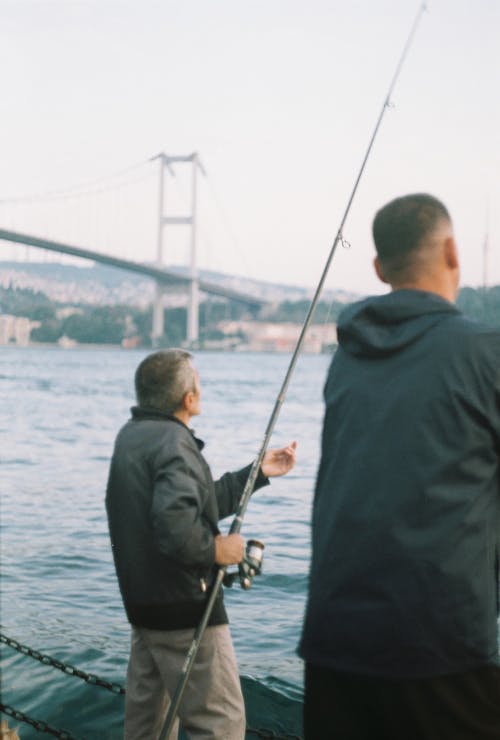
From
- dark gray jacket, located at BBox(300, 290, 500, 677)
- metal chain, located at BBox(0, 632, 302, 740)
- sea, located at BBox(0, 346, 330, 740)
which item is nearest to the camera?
dark gray jacket, located at BBox(300, 290, 500, 677)

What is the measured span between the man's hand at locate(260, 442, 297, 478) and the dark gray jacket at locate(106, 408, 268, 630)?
0.29 m

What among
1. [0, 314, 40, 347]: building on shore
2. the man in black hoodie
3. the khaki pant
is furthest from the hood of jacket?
[0, 314, 40, 347]: building on shore

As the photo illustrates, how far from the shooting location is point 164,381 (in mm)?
2262

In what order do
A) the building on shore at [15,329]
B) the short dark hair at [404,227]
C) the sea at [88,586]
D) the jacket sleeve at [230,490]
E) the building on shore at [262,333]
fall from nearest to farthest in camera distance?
the short dark hair at [404,227] < the jacket sleeve at [230,490] < the sea at [88,586] < the building on shore at [15,329] < the building on shore at [262,333]

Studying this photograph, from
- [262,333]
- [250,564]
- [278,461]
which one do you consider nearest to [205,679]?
[250,564]

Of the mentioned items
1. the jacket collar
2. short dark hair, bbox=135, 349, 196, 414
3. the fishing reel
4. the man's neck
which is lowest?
the fishing reel

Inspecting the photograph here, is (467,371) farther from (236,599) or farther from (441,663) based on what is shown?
(236,599)

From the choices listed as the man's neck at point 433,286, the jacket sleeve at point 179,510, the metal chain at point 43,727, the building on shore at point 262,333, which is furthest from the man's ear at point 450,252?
the building on shore at point 262,333

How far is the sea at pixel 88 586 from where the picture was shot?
475cm

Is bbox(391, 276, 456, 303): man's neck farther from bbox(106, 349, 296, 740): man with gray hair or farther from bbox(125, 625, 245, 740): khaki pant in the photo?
bbox(125, 625, 245, 740): khaki pant

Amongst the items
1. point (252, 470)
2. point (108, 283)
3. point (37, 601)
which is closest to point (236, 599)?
point (37, 601)

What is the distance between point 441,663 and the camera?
4.28 feet

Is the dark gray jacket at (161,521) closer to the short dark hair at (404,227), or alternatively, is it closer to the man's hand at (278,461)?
the man's hand at (278,461)

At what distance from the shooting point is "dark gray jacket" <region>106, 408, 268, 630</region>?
2.11 m
